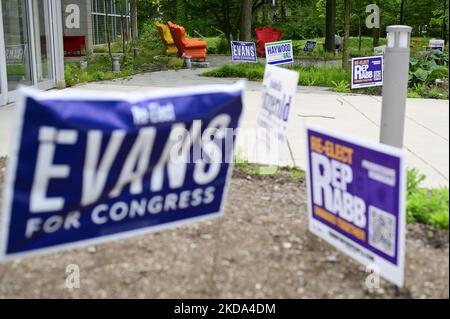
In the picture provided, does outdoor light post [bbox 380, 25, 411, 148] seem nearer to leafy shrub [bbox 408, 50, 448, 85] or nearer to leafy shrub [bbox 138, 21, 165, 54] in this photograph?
leafy shrub [bbox 408, 50, 448, 85]

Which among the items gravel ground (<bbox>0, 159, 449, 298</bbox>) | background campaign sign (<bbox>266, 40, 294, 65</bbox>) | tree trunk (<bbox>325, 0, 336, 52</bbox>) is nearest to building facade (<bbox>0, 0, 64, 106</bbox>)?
background campaign sign (<bbox>266, 40, 294, 65</bbox>)

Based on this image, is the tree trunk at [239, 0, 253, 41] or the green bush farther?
the tree trunk at [239, 0, 253, 41]

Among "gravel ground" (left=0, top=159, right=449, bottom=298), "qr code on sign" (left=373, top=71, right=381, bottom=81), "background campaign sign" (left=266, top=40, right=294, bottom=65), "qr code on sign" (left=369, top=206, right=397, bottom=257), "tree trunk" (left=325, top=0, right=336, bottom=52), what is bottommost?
"gravel ground" (left=0, top=159, right=449, bottom=298)

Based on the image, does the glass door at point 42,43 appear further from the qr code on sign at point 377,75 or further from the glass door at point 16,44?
the qr code on sign at point 377,75

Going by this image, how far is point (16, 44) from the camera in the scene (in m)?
10.2

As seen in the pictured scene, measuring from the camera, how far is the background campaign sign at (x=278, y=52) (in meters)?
11.0

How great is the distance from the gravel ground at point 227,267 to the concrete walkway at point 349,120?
1.56m

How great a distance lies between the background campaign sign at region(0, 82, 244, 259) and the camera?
2.80 m

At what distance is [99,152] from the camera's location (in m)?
2.95

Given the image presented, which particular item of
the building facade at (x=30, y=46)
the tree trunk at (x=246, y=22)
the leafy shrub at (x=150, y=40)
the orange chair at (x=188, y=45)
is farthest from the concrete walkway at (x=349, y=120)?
the leafy shrub at (x=150, y=40)

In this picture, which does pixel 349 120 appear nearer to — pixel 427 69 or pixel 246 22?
pixel 427 69

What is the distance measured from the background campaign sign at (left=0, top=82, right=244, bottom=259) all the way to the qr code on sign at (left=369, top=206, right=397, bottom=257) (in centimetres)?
90

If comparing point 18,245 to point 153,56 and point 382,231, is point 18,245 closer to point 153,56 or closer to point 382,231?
point 382,231
